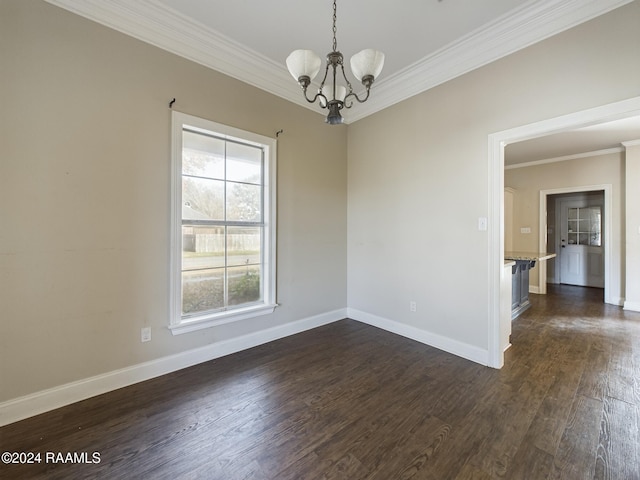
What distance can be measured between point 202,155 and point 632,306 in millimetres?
6692

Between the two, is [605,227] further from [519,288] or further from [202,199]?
[202,199]

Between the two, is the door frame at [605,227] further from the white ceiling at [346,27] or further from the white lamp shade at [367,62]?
the white lamp shade at [367,62]

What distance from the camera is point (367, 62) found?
4.95 ft

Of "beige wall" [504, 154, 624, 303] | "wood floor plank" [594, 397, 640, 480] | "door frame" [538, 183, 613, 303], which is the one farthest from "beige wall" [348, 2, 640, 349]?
"beige wall" [504, 154, 624, 303]

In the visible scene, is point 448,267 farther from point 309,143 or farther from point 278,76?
point 278,76

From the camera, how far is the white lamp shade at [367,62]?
1.50 metres

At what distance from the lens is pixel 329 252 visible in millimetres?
3658

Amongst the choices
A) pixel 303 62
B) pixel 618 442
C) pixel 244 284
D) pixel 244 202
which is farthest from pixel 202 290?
pixel 618 442

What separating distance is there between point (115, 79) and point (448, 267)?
3446mm

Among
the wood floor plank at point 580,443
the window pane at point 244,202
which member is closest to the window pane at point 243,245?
the window pane at point 244,202

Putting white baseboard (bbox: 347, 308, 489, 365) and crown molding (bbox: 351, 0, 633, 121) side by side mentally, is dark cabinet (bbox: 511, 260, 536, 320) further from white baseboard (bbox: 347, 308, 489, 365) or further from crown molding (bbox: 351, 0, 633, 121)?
crown molding (bbox: 351, 0, 633, 121)

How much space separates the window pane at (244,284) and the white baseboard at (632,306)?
586 centimetres

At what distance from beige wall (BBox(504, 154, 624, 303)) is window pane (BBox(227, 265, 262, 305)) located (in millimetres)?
5799

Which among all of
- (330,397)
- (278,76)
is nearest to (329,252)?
(330,397)
